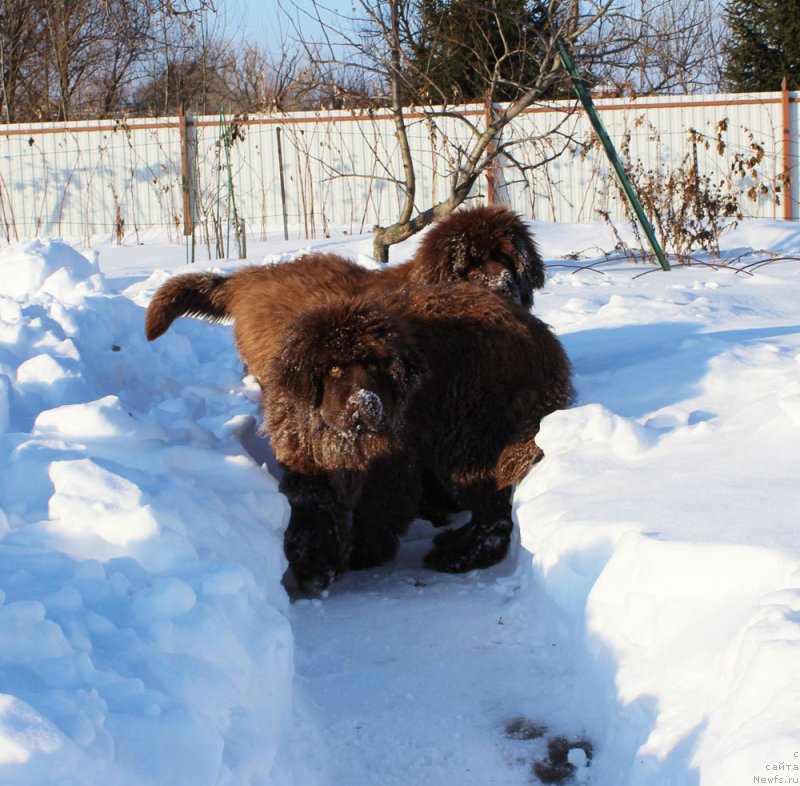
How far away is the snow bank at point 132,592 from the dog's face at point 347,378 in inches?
12.7

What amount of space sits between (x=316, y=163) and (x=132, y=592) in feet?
48.7

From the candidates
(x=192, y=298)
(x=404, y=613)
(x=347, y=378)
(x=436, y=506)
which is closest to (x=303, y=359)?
(x=347, y=378)

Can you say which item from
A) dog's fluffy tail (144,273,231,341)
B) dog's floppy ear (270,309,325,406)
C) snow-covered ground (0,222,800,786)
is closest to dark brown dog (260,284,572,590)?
dog's floppy ear (270,309,325,406)

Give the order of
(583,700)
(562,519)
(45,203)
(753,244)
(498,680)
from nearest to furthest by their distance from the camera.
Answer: (583,700) → (498,680) → (562,519) → (753,244) → (45,203)

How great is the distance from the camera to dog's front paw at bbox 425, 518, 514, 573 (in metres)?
4.29

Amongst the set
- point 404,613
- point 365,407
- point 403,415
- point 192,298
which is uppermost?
point 192,298

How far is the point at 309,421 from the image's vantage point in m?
3.95

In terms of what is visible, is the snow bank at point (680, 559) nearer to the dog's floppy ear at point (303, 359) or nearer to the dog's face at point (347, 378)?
the dog's face at point (347, 378)

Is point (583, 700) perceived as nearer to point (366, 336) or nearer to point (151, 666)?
point (151, 666)

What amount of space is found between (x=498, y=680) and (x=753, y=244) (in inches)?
427

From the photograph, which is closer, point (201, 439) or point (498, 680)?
point (498, 680)

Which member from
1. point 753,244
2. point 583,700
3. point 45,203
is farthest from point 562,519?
point 45,203

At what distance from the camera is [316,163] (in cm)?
1672

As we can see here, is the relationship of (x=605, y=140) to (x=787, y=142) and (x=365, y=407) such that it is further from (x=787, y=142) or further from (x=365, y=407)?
(x=787, y=142)
